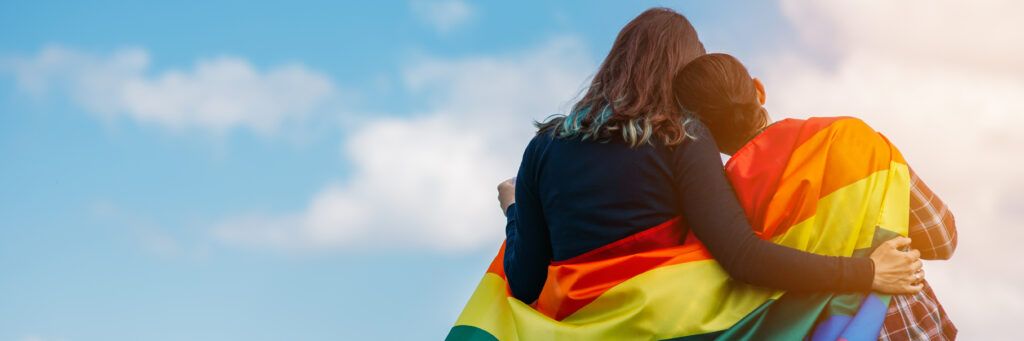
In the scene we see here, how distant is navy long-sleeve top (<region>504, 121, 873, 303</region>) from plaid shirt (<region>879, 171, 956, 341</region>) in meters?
0.16

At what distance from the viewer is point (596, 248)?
3326 millimetres

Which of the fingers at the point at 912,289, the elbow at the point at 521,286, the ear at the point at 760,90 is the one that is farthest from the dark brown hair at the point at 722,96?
the elbow at the point at 521,286

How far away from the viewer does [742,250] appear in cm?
312

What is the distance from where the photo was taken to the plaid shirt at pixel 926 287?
320 cm

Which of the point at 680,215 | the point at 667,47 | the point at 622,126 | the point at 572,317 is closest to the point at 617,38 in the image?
the point at 667,47

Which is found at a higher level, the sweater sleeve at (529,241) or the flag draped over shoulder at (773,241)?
the sweater sleeve at (529,241)

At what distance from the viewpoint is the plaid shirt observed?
320 centimetres

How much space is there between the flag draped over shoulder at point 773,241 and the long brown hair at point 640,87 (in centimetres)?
27

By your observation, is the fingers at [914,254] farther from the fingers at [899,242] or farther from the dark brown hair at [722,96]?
the dark brown hair at [722,96]

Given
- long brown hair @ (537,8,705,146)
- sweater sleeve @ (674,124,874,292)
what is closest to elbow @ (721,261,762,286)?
sweater sleeve @ (674,124,874,292)

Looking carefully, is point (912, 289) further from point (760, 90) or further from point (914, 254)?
point (760, 90)

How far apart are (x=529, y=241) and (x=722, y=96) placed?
0.79 meters

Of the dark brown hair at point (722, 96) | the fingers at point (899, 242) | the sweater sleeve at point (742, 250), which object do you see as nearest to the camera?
the sweater sleeve at point (742, 250)

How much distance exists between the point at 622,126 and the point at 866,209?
0.78m
